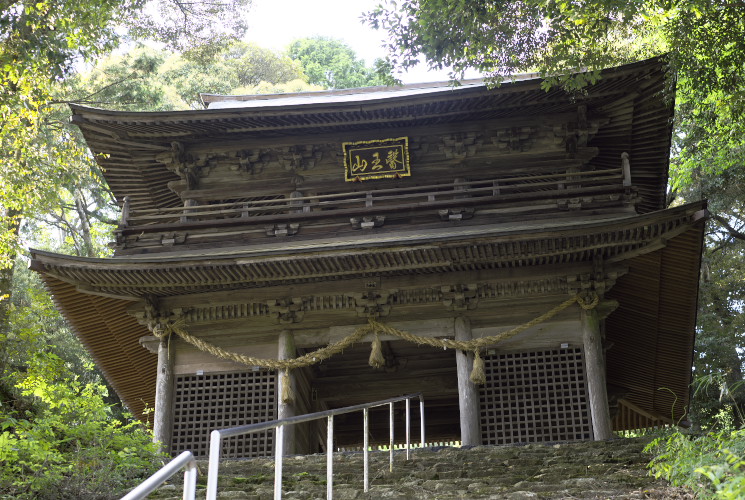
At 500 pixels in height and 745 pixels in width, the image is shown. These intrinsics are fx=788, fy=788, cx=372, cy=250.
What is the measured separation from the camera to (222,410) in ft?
42.7

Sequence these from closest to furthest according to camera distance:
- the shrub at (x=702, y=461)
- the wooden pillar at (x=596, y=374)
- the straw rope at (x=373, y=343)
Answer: the shrub at (x=702, y=461), the wooden pillar at (x=596, y=374), the straw rope at (x=373, y=343)

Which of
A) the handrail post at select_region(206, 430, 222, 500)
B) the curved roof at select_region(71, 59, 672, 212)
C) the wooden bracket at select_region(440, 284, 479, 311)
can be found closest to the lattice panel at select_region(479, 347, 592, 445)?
the wooden bracket at select_region(440, 284, 479, 311)

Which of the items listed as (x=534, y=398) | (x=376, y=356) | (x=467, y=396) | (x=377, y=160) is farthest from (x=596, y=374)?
(x=377, y=160)

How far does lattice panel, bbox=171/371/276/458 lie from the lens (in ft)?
41.4

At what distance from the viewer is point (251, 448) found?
12336mm

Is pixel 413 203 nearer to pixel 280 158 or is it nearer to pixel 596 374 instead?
pixel 280 158

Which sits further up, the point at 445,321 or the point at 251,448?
the point at 445,321

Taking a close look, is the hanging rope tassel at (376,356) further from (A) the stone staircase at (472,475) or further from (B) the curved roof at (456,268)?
(A) the stone staircase at (472,475)

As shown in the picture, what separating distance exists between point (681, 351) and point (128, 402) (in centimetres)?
1062

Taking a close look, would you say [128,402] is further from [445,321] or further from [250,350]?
[445,321]

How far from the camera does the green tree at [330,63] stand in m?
42.2

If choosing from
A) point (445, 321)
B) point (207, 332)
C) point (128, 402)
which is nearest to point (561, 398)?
point (445, 321)

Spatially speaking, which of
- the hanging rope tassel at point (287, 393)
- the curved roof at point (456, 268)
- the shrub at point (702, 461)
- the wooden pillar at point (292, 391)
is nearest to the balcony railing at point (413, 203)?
the curved roof at point (456, 268)

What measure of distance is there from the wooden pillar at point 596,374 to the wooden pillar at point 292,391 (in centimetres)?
452
